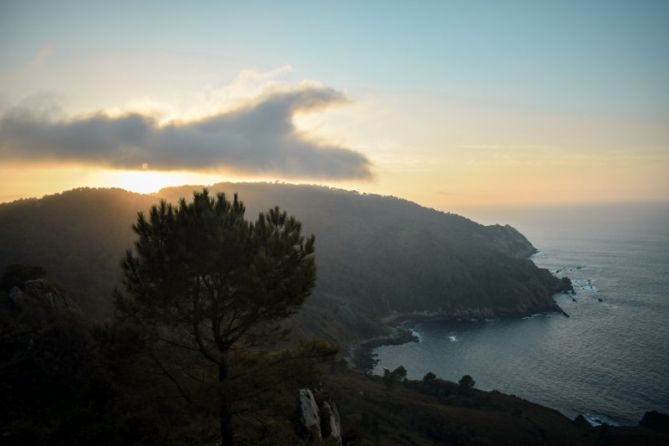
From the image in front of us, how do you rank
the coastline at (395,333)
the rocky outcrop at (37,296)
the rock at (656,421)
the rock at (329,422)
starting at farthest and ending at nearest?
the coastline at (395,333)
the rock at (656,421)
the rocky outcrop at (37,296)
the rock at (329,422)

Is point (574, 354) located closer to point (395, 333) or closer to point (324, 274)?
point (395, 333)

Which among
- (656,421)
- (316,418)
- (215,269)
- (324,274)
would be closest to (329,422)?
(316,418)

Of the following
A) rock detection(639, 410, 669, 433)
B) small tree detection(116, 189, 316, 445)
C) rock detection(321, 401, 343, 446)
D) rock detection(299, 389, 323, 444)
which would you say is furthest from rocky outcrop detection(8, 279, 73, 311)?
rock detection(639, 410, 669, 433)

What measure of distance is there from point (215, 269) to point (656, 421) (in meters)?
90.4

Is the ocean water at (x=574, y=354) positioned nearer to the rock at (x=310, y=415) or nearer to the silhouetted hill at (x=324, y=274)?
the silhouetted hill at (x=324, y=274)

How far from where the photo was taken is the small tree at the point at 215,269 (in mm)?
16375

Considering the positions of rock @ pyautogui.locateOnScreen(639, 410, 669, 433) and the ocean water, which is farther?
the ocean water

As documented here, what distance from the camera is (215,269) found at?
16.8 metres

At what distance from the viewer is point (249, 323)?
1764 centimetres

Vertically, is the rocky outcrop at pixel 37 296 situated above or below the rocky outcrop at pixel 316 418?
above

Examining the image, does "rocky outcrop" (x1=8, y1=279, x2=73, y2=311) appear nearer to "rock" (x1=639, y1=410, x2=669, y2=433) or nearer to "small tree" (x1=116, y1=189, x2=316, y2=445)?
"small tree" (x1=116, y1=189, x2=316, y2=445)

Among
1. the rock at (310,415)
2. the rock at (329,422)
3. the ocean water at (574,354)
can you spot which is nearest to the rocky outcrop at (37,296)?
the rock at (310,415)

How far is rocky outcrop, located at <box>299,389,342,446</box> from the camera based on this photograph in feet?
74.1

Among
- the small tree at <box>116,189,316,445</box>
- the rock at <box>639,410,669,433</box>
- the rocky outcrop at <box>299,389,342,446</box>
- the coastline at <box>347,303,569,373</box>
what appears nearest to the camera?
the small tree at <box>116,189,316,445</box>
